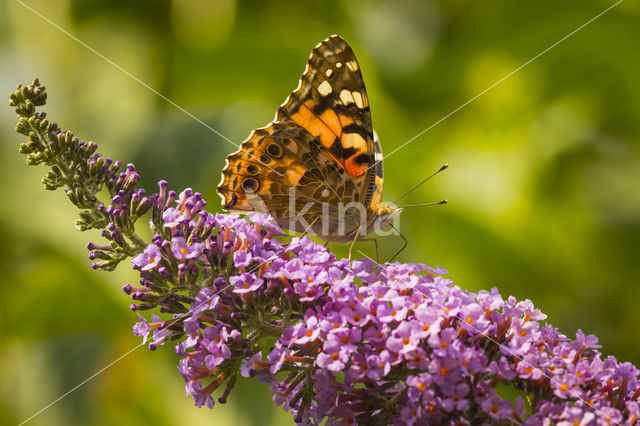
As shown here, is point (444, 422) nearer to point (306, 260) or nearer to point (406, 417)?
point (406, 417)

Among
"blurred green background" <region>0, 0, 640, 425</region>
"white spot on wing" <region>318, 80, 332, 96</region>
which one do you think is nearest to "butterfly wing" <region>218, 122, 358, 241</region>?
"white spot on wing" <region>318, 80, 332, 96</region>

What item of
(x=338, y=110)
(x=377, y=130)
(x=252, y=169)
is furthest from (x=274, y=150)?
(x=377, y=130)

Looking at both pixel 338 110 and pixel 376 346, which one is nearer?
pixel 376 346

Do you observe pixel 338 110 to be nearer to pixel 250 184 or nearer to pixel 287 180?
pixel 287 180

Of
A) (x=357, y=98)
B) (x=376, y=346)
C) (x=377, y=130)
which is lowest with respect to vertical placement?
(x=376, y=346)

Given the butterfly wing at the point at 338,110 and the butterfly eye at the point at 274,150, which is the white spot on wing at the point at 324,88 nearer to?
the butterfly wing at the point at 338,110

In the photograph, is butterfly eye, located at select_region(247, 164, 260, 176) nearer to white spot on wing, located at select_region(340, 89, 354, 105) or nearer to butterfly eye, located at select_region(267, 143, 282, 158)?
butterfly eye, located at select_region(267, 143, 282, 158)

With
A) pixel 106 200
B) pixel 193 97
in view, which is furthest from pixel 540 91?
pixel 106 200
